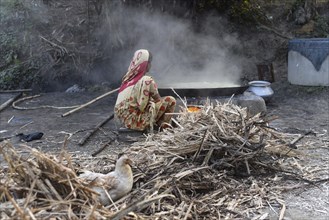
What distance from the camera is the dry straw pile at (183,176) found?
3043mm

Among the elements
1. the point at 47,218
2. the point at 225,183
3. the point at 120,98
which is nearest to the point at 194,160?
the point at 225,183

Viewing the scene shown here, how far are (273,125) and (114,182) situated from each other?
13.3 feet

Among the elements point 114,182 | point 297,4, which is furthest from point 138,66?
point 297,4

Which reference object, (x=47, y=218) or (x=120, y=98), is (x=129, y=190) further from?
(x=120, y=98)

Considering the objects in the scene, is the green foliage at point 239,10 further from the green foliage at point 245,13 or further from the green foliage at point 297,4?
the green foliage at point 297,4

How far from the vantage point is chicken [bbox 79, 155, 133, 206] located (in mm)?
3495

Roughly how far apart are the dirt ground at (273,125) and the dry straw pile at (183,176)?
0.83 feet

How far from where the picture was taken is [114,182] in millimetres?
3635

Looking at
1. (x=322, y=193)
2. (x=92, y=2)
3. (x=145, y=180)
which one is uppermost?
(x=92, y=2)

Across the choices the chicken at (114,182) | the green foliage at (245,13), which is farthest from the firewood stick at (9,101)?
the chicken at (114,182)

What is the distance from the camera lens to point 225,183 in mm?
4254

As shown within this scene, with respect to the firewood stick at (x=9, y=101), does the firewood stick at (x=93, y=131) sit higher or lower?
higher

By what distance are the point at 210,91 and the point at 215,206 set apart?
3.59 metres

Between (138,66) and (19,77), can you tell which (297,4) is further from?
(19,77)
